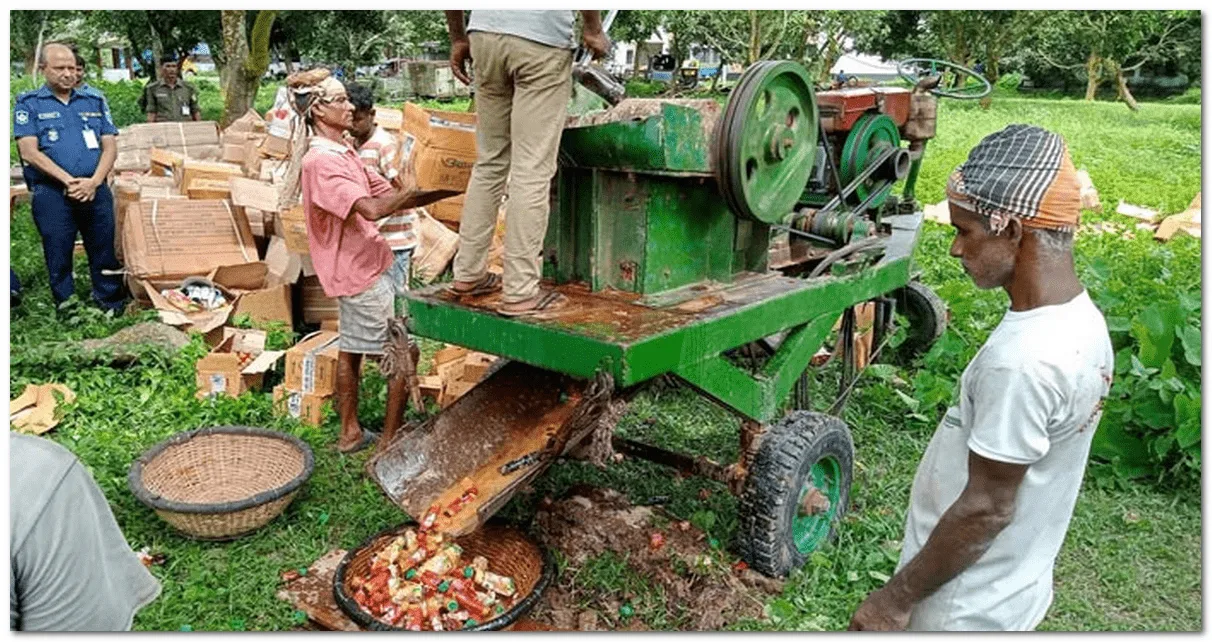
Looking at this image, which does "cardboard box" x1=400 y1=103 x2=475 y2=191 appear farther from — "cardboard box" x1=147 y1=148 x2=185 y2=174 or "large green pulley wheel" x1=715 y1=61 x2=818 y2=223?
"cardboard box" x1=147 y1=148 x2=185 y2=174

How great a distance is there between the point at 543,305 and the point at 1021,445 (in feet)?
6.70

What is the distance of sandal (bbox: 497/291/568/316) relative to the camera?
11.9 feet

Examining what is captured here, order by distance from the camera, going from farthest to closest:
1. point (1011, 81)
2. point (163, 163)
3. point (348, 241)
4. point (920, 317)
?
point (1011, 81) < point (163, 163) < point (920, 317) < point (348, 241)

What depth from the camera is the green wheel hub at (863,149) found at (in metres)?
5.39

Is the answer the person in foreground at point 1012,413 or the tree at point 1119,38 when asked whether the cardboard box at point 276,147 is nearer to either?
the person in foreground at point 1012,413

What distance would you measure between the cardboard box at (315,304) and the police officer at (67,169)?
1.41 m

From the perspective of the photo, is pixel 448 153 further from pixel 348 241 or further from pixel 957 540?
pixel 957 540

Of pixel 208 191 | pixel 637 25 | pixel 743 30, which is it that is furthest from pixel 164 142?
pixel 637 25

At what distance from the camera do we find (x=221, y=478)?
470 cm

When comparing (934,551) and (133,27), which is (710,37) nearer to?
(133,27)

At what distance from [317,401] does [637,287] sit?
93.4 inches

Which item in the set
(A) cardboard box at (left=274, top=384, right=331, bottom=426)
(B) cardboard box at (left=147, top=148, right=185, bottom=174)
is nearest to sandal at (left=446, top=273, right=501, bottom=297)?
(A) cardboard box at (left=274, top=384, right=331, bottom=426)

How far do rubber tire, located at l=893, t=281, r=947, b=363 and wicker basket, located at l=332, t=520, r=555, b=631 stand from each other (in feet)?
11.0

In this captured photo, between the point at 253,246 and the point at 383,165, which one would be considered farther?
the point at 253,246
